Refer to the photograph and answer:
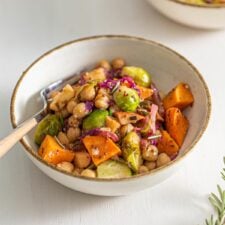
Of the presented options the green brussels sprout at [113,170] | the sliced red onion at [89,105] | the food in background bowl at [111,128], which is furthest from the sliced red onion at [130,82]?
the green brussels sprout at [113,170]

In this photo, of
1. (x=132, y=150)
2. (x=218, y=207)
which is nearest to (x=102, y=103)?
(x=132, y=150)

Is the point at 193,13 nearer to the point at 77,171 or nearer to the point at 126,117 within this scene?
the point at 126,117

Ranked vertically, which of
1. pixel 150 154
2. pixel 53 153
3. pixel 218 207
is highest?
pixel 53 153

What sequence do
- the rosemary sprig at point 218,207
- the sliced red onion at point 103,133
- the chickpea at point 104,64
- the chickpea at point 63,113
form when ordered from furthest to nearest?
1. the chickpea at point 104,64
2. the chickpea at point 63,113
3. the sliced red onion at point 103,133
4. the rosemary sprig at point 218,207

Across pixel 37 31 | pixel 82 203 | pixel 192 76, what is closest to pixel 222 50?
pixel 192 76

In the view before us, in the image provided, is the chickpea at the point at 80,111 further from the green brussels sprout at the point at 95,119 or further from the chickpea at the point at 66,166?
the chickpea at the point at 66,166

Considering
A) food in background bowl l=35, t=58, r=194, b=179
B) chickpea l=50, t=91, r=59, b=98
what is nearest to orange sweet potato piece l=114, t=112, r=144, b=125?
food in background bowl l=35, t=58, r=194, b=179

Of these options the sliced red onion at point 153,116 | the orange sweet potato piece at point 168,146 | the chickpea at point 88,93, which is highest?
the chickpea at point 88,93
